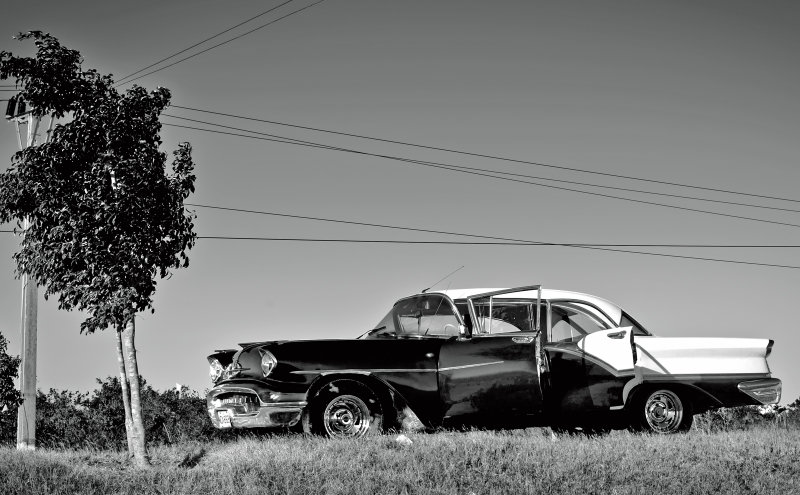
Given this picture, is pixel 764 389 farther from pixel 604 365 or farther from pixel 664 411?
pixel 604 365

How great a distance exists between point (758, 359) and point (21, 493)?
977 centimetres

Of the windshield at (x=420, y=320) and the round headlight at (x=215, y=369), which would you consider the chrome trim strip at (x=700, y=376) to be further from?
the round headlight at (x=215, y=369)

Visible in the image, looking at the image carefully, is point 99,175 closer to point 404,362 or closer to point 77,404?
point 404,362

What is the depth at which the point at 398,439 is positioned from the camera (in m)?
11.0

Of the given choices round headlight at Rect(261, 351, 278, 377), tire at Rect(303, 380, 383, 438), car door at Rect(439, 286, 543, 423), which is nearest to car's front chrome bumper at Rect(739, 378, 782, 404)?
car door at Rect(439, 286, 543, 423)

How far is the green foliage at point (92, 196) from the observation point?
12.6 m

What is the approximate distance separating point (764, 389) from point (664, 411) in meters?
1.44

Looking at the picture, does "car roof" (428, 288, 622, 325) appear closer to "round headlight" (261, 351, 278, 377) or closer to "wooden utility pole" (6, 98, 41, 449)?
"round headlight" (261, 351, 278, 377)

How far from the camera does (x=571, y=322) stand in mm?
12922

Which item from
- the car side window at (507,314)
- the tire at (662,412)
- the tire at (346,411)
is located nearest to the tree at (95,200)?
the tire at (346,411)

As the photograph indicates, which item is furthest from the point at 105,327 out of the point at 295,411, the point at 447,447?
the point at 447,447

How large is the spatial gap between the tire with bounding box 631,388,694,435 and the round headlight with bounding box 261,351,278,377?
16.6 ft

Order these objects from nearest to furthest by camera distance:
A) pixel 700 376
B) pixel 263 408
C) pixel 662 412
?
pixel 263 408
pixel 700 376
pixel 662 412

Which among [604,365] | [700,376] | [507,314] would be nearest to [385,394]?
[507,314]
